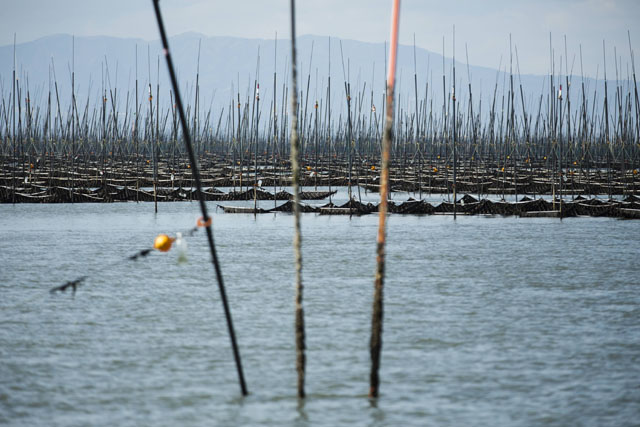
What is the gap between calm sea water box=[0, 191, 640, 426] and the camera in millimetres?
9477

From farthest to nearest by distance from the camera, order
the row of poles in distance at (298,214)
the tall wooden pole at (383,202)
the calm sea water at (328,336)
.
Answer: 1. the calm sea water at (328,336)
2. the tall wooden pole at (383,202)
3. the row of poles in distance at (298,214)

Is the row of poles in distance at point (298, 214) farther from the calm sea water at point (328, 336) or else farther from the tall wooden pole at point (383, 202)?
the calm sea water at point (328, 336)

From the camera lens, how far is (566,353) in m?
12.0

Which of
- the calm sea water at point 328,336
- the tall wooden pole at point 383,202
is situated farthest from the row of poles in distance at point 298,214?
the calm sea water at point 328,336

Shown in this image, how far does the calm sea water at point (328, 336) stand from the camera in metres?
9.48

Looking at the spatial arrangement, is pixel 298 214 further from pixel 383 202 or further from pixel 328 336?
pixel 328 336

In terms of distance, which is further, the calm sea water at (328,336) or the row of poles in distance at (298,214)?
the calm sea water at (328,336)

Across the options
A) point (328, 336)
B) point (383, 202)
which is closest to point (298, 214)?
point (383, 202)

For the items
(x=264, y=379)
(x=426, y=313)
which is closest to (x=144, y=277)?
(x=426, y=313)

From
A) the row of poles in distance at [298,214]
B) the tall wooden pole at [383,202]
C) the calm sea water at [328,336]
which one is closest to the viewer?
the row of poles in distance at [298,214]

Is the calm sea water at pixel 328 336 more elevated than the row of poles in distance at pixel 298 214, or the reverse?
A: the row of poles in distance at pixel 298 214

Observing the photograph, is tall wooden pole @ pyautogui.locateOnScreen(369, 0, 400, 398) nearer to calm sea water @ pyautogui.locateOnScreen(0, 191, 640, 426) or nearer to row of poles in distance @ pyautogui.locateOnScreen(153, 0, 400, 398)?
row of poles in distance @ pyautogui.locateOnScreen(153, 0, 400, 398)

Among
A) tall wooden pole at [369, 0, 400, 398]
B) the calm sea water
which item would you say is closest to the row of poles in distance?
tall wooden pole at [369, 0, 400, 398]

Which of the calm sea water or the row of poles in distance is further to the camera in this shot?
the calm sea water
